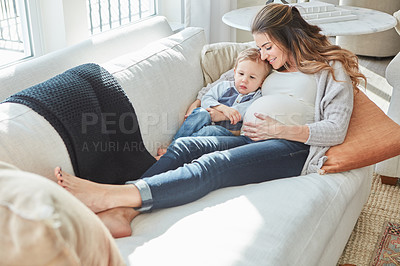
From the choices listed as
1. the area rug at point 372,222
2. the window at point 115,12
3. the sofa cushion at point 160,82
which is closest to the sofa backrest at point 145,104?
the sofa cushion at point 160,82

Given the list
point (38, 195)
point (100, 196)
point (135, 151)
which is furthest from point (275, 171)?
point (38, 195)

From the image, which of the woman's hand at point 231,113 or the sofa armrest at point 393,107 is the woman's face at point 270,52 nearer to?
the woman's hand at point 231,113

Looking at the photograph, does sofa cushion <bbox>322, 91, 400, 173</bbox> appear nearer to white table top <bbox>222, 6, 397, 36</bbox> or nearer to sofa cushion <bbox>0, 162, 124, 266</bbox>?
white table top <bbox>222, 6, 397, 36</bbox>

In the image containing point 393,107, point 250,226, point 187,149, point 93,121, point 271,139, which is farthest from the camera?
point 393,107

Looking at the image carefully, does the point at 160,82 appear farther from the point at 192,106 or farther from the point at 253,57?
the point at 253,57

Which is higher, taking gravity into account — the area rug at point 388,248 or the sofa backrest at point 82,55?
the sofa backrest at point 82,55

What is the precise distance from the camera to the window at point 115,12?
114 inches

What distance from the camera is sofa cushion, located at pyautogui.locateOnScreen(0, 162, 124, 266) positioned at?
650 millimetres

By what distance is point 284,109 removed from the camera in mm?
1870

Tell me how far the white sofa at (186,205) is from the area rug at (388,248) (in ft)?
0.63

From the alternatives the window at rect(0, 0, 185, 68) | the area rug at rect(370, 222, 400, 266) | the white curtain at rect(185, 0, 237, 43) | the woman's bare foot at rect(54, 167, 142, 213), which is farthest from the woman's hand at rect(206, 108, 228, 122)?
the white curtain at rect(185, 0, 237, 43)

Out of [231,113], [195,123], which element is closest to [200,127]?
[195,123]

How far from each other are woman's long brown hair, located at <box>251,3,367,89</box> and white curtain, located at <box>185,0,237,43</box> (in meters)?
1.09

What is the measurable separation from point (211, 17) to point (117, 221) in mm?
2057
